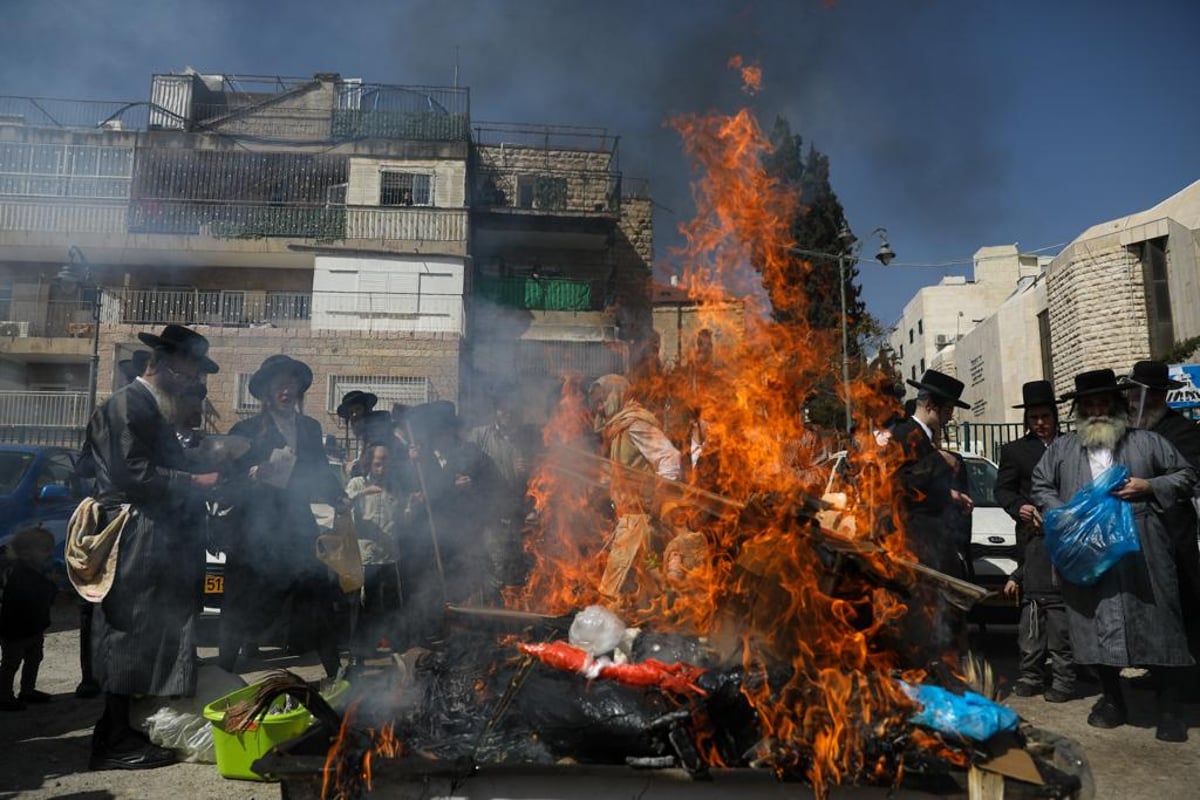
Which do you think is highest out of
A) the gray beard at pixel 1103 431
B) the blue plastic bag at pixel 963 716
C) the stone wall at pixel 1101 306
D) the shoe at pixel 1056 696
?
the stone wall at pixel 1101 306

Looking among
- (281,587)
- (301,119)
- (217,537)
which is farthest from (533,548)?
(301,119)

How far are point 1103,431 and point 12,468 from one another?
11362 mm

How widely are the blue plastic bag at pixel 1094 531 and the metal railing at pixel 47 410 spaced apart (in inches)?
973

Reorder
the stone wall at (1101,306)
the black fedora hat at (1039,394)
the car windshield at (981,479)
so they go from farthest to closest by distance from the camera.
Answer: the stone wall at (1101,306), the car windshield at (981,479), the black fedora hat at (1039,394)

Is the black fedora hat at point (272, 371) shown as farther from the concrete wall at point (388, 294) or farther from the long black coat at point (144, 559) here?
the concrete wall at point (388, 294)

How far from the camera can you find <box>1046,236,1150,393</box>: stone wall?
19109mm

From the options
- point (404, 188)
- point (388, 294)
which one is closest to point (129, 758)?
point (388, 294)

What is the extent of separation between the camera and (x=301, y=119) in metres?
26.0

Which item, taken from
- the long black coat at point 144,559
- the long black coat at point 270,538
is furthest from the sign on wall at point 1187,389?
the long black coat at point 144,559

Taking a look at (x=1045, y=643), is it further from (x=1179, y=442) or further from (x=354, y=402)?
(x=354, y=402)

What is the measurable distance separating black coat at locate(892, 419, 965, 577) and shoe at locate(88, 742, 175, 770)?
4.74 m

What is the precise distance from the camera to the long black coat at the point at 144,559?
384 cm

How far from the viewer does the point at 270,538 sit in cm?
500

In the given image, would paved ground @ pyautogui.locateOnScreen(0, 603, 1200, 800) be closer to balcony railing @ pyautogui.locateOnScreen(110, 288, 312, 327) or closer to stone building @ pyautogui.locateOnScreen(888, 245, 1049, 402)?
balcony railing @ pyautogui.locateOnScreen(110, 288, 312, 327)
